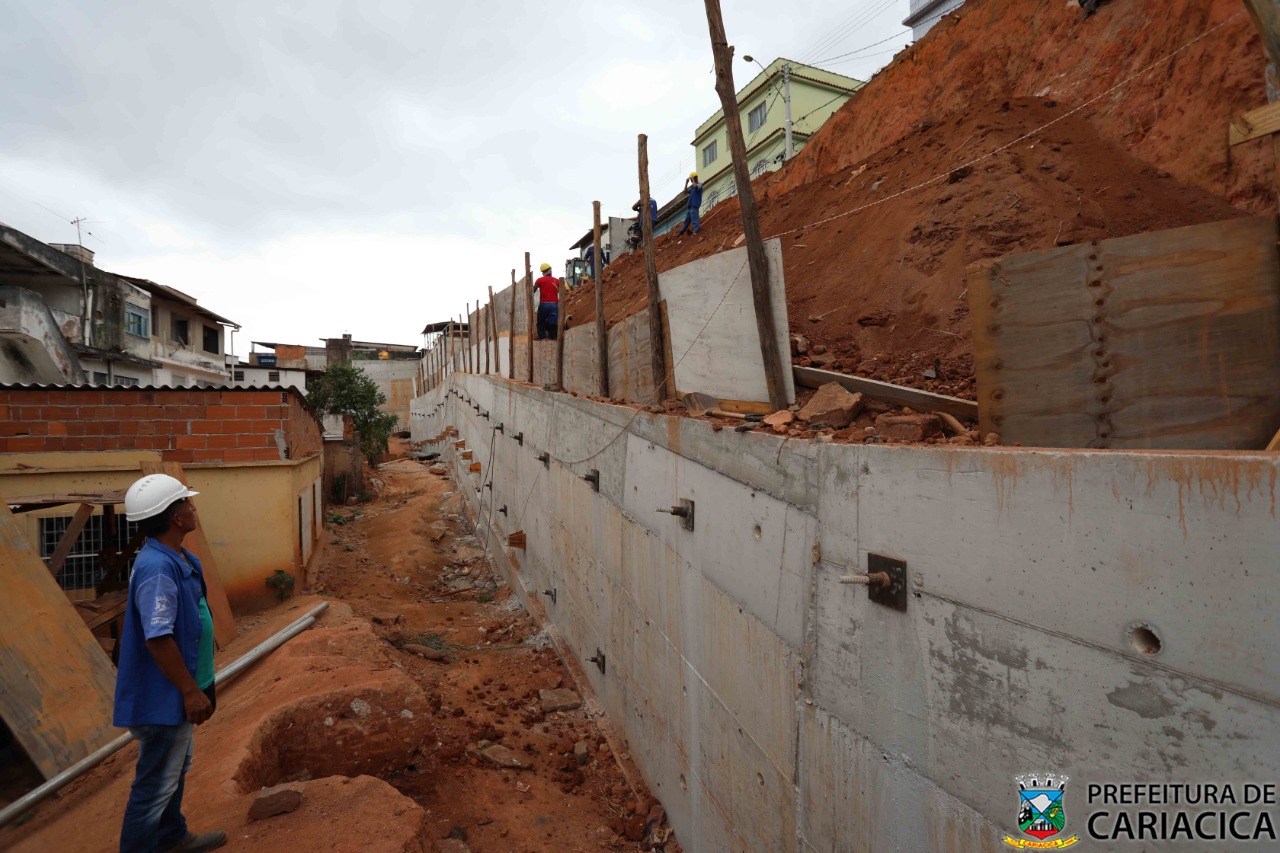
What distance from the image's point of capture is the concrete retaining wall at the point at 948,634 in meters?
1.58

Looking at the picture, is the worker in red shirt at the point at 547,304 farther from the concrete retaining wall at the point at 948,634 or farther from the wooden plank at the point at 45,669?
the wooden plank at the point at 45,669

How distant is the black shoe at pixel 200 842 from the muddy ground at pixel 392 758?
→ 0.10m

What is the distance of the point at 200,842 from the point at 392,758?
1.83m

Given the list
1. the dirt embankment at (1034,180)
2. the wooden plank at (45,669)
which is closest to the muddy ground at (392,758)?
the wooden plank at (45,669)

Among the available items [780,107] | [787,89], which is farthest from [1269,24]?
Answer: [780,107]

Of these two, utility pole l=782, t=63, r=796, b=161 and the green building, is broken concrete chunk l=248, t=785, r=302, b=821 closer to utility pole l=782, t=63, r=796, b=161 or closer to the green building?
the green building

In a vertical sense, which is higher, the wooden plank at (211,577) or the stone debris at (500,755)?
the wooden plank at (211,577)

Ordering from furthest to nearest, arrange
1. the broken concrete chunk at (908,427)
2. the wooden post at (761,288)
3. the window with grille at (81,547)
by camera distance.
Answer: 1. the window with grille at (81,547)
2. the wooden post at (761,288)
3. the broken concrete chunk at (908,427)

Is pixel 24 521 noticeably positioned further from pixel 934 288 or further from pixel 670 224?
pixel 670 224

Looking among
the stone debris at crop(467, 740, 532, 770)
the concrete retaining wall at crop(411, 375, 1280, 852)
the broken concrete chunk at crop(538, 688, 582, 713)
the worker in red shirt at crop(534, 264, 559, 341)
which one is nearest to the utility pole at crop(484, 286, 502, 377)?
the worker in red shirt at crop(534, 264, 559, 341)

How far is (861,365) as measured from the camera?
186 inches

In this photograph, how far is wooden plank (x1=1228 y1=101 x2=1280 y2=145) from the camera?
2094 millimetres

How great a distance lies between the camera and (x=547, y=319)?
40.2 ft

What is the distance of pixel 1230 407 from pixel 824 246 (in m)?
5.62
